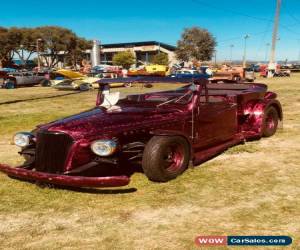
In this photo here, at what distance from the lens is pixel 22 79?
29.0m

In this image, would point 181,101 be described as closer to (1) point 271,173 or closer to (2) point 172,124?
(2) point 172,124

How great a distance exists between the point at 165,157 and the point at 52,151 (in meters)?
1.53

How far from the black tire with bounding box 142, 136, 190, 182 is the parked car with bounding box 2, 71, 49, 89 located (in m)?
25.2

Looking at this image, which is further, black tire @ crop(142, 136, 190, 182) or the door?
the door

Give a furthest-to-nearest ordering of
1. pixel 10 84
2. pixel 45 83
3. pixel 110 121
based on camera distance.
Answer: pixel 45 83
pixel 10 84
pixel 110 121

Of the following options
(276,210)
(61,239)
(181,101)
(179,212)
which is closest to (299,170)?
(276,210)

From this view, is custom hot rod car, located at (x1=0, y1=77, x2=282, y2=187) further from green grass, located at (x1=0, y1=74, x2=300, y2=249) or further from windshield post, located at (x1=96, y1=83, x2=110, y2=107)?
green grass, located at (x1=0, y1=74, x2=300, y2=249)

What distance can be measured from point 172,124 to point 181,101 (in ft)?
1.61

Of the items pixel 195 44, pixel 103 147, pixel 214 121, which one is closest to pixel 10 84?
pixel 214 121

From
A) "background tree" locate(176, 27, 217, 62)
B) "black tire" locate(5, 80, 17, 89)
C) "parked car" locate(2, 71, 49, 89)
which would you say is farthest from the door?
"background tree" locate(176, 27, 217, 62)

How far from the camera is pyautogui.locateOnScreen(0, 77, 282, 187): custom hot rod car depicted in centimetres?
451

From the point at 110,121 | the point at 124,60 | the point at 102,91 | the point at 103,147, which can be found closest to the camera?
the point at 103,147

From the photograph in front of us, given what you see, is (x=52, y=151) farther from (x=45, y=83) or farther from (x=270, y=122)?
(x=45, y=83)

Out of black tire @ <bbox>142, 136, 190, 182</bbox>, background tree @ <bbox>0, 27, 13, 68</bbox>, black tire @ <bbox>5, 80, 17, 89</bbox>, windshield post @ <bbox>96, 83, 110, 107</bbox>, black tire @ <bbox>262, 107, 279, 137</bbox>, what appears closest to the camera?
black tire @ <bbox>142, 136, 190, 182</bbox>
